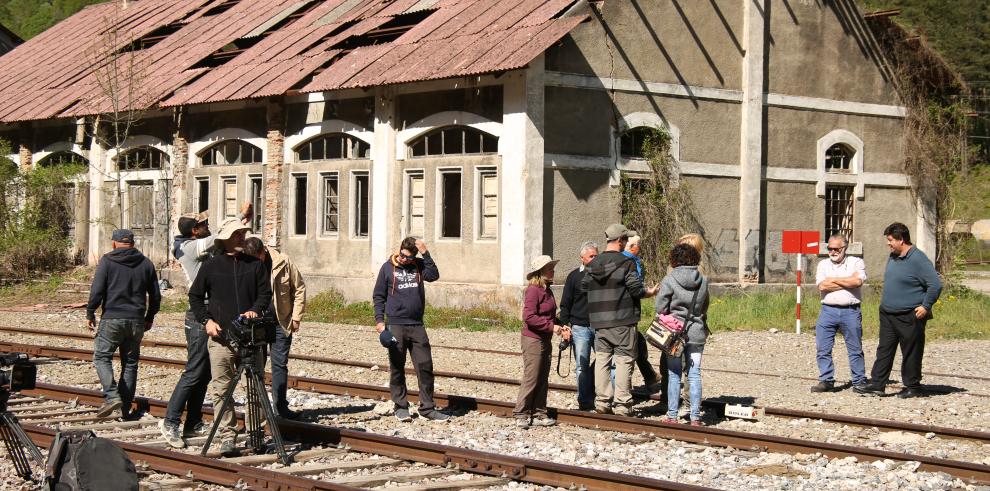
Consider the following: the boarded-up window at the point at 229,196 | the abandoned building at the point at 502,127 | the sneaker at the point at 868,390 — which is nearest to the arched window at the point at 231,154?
the abandoned building at the point at 502,127

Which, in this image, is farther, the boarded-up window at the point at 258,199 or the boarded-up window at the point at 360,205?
the boarded-up window at the point at 258,199

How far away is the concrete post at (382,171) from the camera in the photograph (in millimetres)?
26766

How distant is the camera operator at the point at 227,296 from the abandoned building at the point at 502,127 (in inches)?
522

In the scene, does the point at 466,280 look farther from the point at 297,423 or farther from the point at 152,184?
the point at 297,423

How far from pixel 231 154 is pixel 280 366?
2062 cm

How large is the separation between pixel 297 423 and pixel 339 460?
110 cm

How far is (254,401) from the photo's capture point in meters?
9.98

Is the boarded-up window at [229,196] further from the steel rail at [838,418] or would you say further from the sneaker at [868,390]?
the sneaker at [868,390]

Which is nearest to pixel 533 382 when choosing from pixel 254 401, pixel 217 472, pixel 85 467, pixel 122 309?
pixel 254 401

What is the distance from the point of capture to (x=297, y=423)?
10.9 m

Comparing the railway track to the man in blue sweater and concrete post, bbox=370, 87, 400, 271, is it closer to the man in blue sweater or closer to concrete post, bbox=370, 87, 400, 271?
the man in blue sweater

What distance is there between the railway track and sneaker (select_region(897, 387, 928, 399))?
9.15ft

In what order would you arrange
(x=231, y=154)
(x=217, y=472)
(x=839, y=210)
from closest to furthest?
1. (x=217, y=472)
2. (x=839, y=210)
3. (x=231, y=154)

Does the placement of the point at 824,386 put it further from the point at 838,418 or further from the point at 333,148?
the point at 333,148
